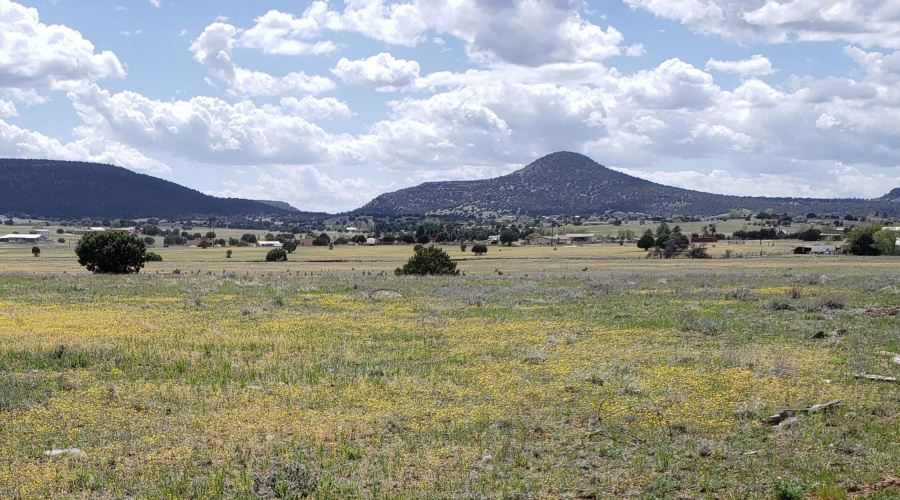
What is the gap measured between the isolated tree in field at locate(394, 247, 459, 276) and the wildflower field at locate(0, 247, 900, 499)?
33.1 meters

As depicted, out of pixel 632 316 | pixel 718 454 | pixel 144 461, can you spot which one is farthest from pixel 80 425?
pixel 632 316

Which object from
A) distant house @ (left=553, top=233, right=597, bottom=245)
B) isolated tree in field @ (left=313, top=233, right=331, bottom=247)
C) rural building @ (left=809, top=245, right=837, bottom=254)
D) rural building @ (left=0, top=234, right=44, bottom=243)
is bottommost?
rural building @ (left=809, top=245, right=837, bottom=254)

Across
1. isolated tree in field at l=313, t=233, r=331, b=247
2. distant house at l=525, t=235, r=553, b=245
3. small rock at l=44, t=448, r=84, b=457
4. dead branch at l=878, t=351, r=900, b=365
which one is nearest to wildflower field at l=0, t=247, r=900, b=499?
small rock at l=44, t=448, r=84, b=457

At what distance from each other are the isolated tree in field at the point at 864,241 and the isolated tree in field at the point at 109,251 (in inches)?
4035

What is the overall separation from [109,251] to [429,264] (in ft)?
86.8

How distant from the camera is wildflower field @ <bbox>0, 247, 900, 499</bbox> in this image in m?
9.33

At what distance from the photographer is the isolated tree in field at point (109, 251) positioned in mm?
58000

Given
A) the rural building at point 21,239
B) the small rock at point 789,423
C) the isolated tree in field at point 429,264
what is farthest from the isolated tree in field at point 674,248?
the rural building at point 21,239

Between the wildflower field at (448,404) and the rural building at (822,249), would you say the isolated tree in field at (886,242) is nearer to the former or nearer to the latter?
the rural building at (822,249)

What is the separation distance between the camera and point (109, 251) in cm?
5781

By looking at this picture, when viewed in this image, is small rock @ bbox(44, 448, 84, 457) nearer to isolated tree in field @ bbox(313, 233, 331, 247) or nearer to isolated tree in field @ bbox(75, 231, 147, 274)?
isolated tree in field @ bbox(75, 231, 147, 274)

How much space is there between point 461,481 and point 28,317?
2243 centimetres

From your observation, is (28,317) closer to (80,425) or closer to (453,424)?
(80,425)

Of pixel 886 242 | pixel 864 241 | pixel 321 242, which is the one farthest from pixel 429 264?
pixel 321 242
